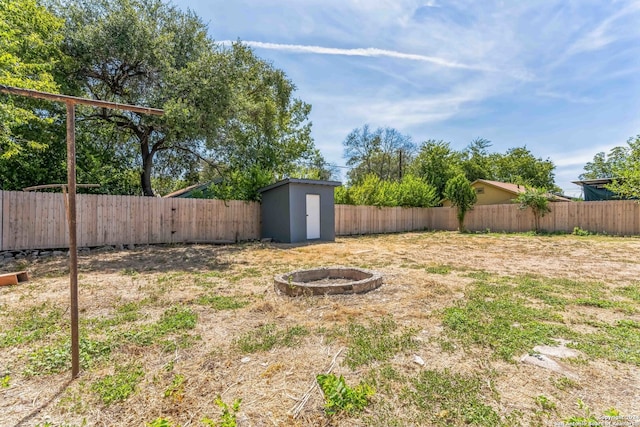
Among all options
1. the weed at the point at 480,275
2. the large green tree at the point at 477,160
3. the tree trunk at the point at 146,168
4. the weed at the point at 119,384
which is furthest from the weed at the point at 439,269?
the large green tree at the point at 477,160

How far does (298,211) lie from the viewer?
10812 mm

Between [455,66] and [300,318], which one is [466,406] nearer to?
[300,318]

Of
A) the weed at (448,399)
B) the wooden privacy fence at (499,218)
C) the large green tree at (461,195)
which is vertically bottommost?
the weed at (448,399)

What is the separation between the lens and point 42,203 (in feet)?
24.4

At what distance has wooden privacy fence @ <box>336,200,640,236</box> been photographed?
1217 cm

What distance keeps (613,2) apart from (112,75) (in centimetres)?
1276

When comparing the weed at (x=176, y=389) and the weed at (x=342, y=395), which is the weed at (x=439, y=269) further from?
the weed at (x=176, y=389)

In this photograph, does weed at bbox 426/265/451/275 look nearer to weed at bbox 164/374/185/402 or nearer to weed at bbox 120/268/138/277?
weed at bbox 164/374/185/402

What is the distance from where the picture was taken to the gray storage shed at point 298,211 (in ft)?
34.9

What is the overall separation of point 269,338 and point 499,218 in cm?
1600

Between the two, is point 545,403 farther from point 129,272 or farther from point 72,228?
point 129,272

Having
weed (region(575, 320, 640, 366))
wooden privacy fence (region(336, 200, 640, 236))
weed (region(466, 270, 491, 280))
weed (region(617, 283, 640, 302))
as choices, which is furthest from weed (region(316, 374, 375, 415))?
wooden privacy fence (region(336, 200, 640, 236))

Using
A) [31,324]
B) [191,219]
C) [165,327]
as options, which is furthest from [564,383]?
[191,219]

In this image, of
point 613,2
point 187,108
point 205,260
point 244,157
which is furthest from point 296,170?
point 613,2
